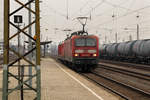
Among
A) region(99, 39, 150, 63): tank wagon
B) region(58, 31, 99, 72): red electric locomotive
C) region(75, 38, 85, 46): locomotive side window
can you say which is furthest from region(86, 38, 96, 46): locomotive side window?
region(99, 39, 150, 63): tank wagon

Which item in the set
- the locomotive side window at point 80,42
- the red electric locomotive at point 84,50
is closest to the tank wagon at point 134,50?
the red electric locomotive at point 84,50

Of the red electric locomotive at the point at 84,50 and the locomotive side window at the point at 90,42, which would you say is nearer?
the red electric locomotive at the point at 84,50

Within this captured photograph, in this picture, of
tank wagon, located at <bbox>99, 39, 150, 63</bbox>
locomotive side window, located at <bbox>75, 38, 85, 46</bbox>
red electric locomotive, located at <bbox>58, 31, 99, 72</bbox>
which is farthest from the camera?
Result: tank wagon, located at <bbox>99, 39, 150, 63</bbox>

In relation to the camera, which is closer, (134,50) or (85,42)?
(85,42)

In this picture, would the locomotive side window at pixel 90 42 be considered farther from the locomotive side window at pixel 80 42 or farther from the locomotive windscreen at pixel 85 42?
the locomotive side window at pixel 80 42

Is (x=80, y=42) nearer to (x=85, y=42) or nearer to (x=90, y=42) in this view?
(x=85, y=42)

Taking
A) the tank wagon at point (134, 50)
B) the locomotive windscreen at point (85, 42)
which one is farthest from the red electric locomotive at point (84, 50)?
the tank wagon at point (134, 50)

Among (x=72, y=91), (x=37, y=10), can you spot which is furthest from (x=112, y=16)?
(x=37, y=10)

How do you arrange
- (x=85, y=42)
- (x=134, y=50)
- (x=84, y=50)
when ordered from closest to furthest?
(x=84, y=50) → (x=85, y=42) → (x=134, y=50)

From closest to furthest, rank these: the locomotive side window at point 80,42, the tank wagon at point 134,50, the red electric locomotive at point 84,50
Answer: the red electric locomotive at point 84,50, the locomotive side window at point 80,42, the tank wagon at point 134,50

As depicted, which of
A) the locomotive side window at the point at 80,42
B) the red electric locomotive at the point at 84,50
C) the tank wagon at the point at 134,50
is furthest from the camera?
the tank wagon at the point at 134,50

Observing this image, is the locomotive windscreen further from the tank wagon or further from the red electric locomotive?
the tank wagon

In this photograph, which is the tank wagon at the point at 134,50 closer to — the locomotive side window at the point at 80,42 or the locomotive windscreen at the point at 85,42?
the locomotive windscreen at the point at 85,42

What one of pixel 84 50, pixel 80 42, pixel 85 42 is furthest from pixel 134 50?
pixel 84 50
